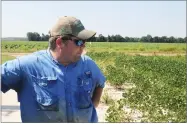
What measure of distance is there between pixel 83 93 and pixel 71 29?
44 centimetres

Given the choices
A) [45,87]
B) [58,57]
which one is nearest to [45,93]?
[45,87]

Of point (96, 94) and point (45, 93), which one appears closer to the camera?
point (45, 93)

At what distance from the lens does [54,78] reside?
7.84ft

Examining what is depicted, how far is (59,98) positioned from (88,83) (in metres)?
0.24

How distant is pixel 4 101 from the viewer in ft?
26.5

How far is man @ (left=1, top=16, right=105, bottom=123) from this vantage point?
2.37 meters

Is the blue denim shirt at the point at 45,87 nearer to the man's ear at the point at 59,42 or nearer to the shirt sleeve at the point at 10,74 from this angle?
the shirt sleeve at the point at 10,74

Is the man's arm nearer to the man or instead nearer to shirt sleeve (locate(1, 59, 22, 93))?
the man

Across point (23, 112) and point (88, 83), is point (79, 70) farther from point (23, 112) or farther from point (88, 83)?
point (23, 112)

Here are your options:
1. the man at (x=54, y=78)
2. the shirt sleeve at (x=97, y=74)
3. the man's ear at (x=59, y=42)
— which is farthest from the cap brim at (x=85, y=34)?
the shirt sleeve at (x=97, y=74)

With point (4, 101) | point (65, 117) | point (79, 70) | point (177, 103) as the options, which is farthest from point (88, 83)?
point (4, 101)

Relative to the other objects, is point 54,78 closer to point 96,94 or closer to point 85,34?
point 85,34

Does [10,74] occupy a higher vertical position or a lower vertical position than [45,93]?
higher

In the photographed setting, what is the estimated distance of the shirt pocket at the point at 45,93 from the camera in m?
2.38
